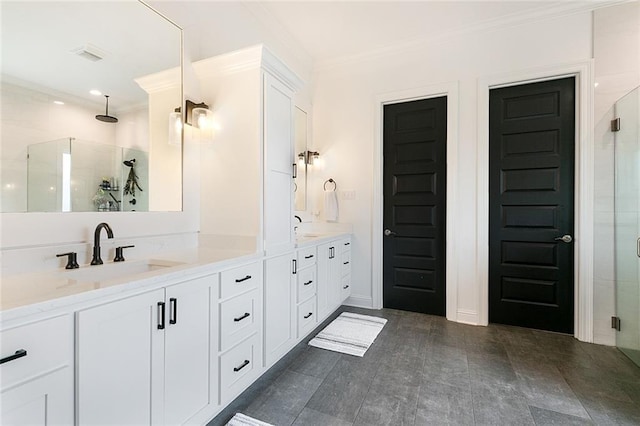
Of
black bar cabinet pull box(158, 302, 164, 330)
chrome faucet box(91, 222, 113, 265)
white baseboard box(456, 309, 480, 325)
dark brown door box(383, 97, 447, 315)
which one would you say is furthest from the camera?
dark brown door box(383, 97, 447, 315)

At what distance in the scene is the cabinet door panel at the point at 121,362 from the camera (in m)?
0.99

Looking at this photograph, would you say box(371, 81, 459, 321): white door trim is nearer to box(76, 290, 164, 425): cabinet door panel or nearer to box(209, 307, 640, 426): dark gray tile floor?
box(209, 307, 640, 426): dark gray tile floor

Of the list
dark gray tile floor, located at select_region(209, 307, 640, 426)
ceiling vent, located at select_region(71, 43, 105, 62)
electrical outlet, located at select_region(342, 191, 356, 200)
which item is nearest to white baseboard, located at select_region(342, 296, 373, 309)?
dark gray tile floor, located at select_region(209, 307, 640, 426)

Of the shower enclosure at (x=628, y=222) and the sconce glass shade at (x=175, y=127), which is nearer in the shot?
the sconce glass shade at (x=175, y=127)

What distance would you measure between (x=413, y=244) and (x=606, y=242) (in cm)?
162

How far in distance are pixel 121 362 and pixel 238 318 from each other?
673 millimetres

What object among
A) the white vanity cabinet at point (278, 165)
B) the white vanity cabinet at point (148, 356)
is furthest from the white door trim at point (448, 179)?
the white vanity cabinet at point (148, 356)

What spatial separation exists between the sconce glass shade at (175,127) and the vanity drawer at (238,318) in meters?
1.16

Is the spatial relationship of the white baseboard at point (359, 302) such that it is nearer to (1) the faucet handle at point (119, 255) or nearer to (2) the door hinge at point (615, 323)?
(2) the door hinge at point (615, 323)

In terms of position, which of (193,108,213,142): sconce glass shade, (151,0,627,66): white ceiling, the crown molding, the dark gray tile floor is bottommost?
the dark gray tile floor

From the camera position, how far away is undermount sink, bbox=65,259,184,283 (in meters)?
1.38

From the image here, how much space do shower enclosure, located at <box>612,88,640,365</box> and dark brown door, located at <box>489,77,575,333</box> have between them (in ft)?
0.99

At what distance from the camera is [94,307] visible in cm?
102

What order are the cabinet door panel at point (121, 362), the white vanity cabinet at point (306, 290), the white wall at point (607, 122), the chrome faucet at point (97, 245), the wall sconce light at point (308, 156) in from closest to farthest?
the cabinet door panel at point (121, 362) < the chrome faucet at point (97, 245) < the white vanity cabinet at point (306, 290) < the white wall at point (607, 122) < the wall sconce light at point (308, 156)
